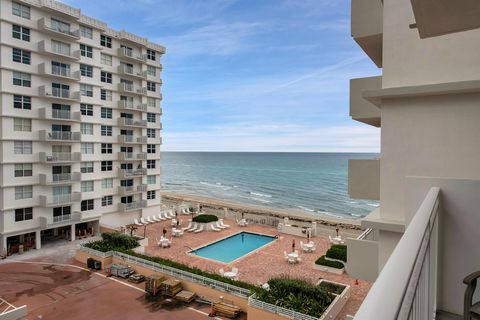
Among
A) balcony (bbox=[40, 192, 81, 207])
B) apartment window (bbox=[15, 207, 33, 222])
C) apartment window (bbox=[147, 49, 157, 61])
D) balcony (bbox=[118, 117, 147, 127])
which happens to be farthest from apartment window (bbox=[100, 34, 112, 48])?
apartment window (bbox=[15, 207, 33, 222])

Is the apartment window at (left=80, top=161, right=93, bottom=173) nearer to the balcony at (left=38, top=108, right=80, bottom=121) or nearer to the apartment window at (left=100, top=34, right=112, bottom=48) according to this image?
the balcony at (left=38, top=108, right=80, bottom=121)

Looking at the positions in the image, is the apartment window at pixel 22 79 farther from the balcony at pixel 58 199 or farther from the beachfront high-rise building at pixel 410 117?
the beachfront high-rise building at pixel 410 117

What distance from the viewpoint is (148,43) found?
3628cm

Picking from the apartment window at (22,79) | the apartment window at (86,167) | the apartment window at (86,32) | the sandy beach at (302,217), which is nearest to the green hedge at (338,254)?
the sandy beach at (302,217)

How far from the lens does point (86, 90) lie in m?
30.6

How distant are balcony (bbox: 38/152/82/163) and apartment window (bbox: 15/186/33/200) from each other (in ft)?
8.21

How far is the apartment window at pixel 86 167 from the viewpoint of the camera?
1199 inches

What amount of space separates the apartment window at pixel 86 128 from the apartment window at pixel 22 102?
4.76m

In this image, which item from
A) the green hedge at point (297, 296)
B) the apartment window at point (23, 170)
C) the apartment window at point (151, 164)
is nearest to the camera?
the green hedge at point (297, 296)

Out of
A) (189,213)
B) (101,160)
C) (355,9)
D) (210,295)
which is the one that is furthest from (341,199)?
(355,9)

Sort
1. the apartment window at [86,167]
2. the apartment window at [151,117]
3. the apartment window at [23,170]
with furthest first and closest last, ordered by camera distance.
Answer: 1. the apartment window at [151,117]
2. the apartment window at [86,167]
3. the apartment window at [23,170]

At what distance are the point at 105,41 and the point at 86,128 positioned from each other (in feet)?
30.6

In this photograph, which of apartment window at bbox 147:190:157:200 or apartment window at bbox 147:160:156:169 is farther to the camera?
apartment window at bbox 147:160:156:169

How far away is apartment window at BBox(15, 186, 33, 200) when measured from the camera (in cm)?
2589
